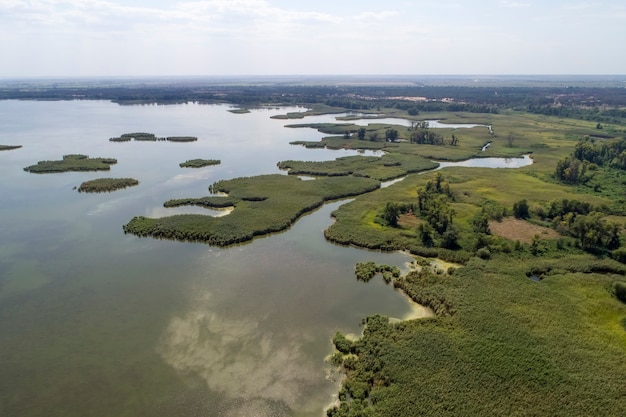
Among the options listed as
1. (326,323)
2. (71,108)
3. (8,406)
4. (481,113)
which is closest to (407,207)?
(326,323)

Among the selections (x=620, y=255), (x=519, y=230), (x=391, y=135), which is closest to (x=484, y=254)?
(x=519, y=230)

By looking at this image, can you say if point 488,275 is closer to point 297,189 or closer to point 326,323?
point 326,323

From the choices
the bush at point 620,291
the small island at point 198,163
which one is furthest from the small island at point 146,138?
the bush at point 620,291

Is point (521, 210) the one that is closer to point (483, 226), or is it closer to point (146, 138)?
point (483, 226)

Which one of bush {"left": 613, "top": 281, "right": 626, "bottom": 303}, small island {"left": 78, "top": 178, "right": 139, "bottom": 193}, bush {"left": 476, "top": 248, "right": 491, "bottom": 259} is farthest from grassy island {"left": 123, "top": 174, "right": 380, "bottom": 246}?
bush {"left": 613, "top": 281, "right": 626, "bottom": 303}

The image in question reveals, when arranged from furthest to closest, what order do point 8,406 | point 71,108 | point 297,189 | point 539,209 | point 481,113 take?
point 71,108 → point 481,113 → point 297,189 → point 539,209 → point 8,406

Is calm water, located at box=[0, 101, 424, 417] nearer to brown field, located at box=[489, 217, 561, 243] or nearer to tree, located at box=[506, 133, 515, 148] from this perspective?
brown field, located at box=[489, 217, 561, 243]
